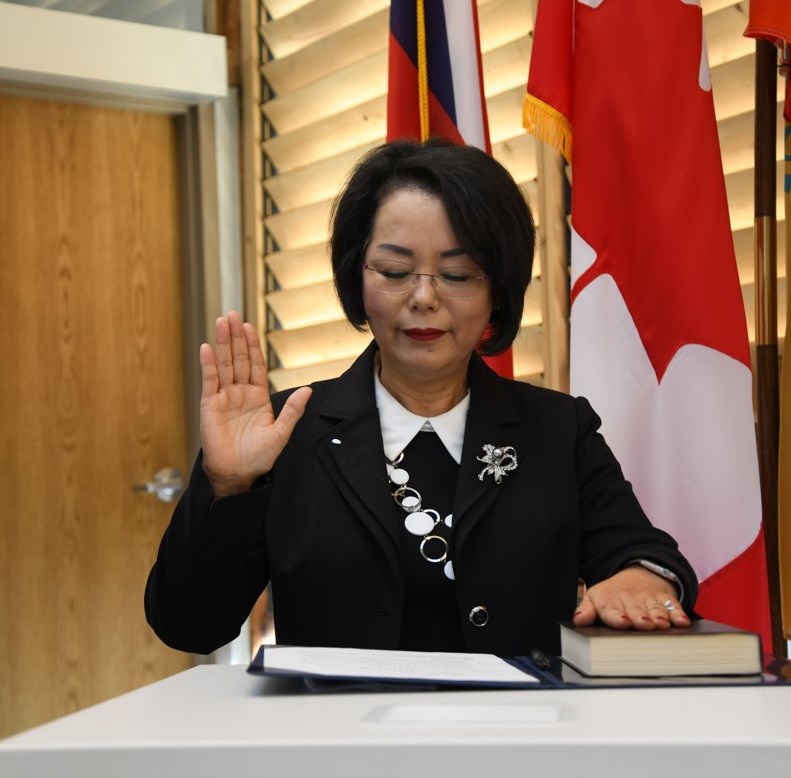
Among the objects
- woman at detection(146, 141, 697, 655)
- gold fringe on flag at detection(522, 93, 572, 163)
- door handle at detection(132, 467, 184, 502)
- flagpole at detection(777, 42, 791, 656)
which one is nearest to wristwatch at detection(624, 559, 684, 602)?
woman at detection(146, 141, 697, 655)

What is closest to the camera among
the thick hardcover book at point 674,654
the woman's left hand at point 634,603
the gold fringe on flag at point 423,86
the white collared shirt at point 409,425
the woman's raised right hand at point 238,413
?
the thick hardcover book at point 674,654

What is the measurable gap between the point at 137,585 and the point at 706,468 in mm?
2131

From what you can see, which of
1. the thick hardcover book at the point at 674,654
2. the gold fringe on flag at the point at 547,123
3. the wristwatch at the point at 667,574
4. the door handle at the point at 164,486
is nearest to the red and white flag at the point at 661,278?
the gold fringe on flag at the point at 547,123

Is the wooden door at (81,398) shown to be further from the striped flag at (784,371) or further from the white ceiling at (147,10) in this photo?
the striped flag at (784,371)

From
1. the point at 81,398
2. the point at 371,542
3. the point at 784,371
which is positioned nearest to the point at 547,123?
the point at 784,371

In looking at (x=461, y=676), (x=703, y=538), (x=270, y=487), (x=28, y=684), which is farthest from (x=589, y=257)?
(x=28, y=684)

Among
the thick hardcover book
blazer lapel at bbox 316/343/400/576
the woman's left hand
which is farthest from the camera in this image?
blazer lapel at bbox 316/343/400/576

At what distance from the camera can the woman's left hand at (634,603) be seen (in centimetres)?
125

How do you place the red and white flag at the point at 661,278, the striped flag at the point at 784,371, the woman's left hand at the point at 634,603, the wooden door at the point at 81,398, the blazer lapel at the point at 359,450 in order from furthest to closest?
the wooden door at the point at 81,398 < the red and white flag at the point at 661,278 < the striped flag at the point at 784,371 < the blazer lapel at the point at 359,450 < the woman's left hand at the point at 634,603

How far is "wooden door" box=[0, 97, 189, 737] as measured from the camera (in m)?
3.45

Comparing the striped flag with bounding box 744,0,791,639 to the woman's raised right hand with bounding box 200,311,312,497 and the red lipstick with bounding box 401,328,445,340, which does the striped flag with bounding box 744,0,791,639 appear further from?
the woman's raised right hand with bounding box 200,311,312,497

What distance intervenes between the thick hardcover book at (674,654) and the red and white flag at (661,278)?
37.4 inches

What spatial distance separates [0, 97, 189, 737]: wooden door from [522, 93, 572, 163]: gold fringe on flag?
5.98 ft

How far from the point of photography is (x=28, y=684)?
3439 mm
